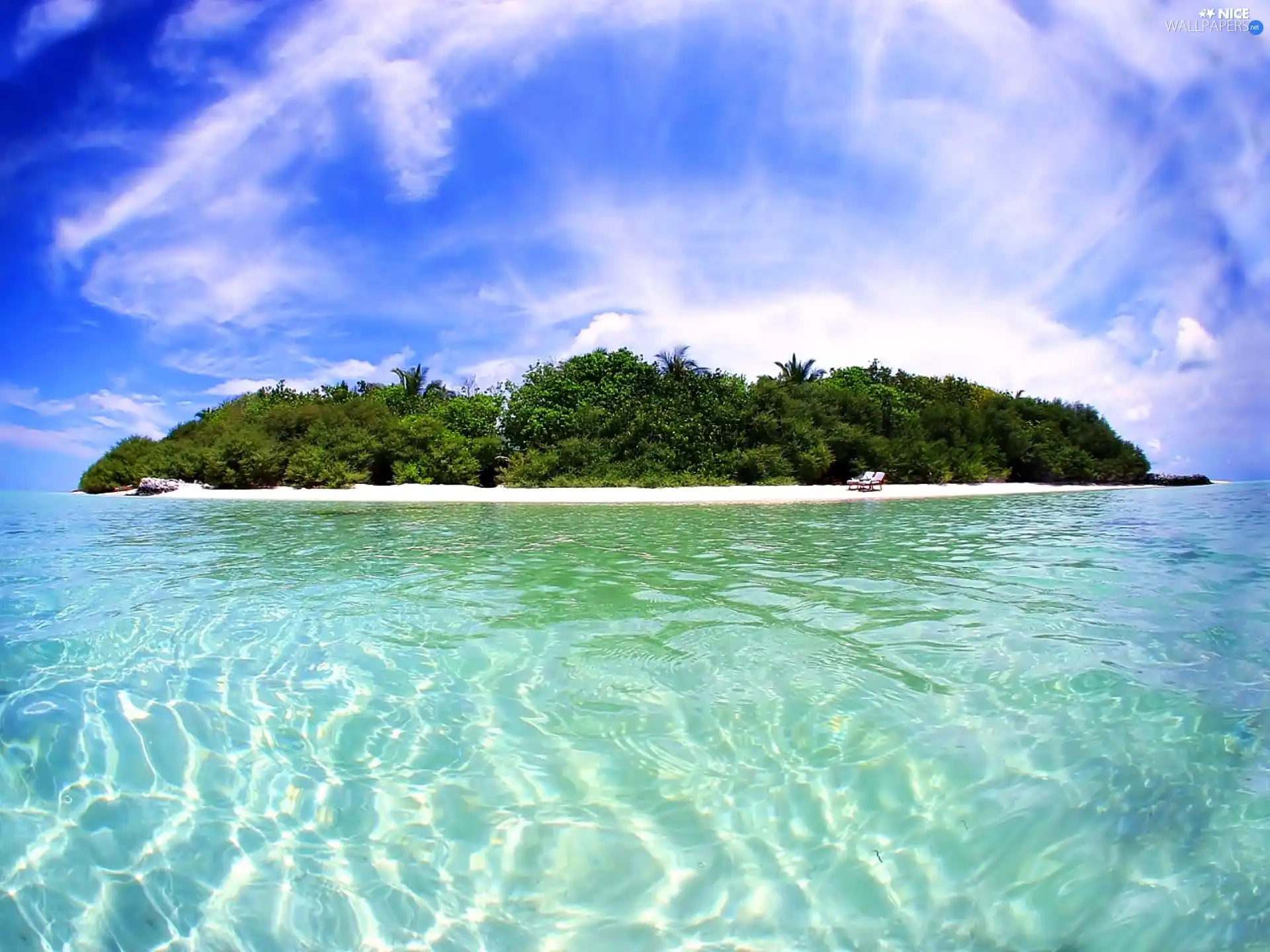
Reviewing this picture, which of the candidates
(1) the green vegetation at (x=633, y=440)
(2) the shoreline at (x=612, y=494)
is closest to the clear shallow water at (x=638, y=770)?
(2) the shoreline at (x=612, y=494)

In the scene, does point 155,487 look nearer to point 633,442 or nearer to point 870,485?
point 633,442

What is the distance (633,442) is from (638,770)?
26239mm

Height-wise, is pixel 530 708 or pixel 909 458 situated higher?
pixel 909 458

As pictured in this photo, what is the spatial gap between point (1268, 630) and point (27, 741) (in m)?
8.42

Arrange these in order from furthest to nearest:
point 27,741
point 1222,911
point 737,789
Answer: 1. point 27,741
2. point 737,789
3. point 1222,911

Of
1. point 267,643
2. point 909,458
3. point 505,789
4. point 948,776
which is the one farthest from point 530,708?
point 909,458

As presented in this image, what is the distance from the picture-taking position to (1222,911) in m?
2.20

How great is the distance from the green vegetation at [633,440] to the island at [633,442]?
0.24ft

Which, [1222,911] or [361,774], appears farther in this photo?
[361,774]

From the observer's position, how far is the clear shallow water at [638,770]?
2262mm

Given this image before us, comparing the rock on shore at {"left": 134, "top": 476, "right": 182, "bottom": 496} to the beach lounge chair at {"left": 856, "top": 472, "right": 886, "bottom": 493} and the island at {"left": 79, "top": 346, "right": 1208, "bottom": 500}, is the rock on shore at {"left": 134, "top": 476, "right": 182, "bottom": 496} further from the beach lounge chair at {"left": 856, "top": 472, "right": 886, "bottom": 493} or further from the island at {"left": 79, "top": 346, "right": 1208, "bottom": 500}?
the beach lounge chair at {"left": 856, "top": 472, "right": 886, "bottom": 493}

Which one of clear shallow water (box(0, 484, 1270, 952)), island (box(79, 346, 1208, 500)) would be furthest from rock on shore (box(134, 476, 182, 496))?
clear shallow water (box(0, 484, 1270, 952))

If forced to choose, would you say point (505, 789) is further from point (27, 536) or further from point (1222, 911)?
point (27, 536)

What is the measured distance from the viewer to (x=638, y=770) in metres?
3.00
